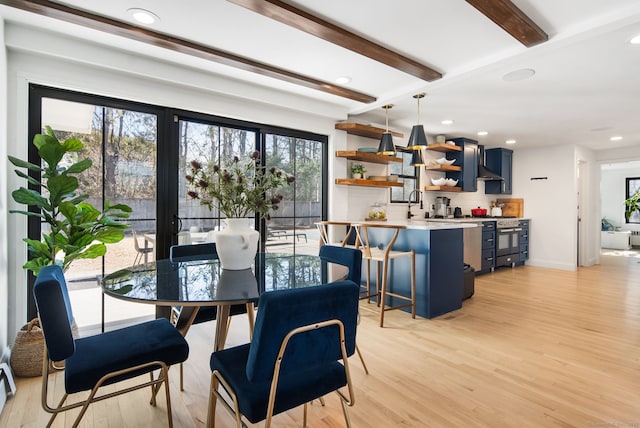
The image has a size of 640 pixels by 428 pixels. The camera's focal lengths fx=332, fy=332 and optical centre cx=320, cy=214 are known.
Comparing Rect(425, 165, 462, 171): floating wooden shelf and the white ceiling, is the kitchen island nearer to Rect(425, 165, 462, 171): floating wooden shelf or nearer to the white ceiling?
the white ceiling

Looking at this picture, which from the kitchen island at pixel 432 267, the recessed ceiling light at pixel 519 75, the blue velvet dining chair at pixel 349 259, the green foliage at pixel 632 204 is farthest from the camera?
the green foliage at pixel 632 204

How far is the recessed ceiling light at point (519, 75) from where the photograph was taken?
120 inches

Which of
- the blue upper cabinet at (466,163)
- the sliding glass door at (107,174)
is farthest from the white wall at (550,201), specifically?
the sliding glass door at (107,174)

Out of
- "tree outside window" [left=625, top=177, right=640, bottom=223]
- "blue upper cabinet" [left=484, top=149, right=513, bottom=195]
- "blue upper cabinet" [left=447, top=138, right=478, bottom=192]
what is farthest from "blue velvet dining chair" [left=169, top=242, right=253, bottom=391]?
"tree outside window" [left=625, top=177, right=640, bottom=223]

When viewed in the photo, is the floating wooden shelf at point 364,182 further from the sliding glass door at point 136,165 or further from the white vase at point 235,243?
Answer: the white vase at point 235,243

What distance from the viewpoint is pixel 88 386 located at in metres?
1.35

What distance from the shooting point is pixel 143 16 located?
2268 millimetres

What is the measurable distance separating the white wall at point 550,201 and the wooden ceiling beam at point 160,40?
523 centimetres

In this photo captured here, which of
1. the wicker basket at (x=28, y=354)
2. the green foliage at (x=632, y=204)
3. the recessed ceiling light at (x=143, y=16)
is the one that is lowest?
the wicker basket at (x=28, y=354)

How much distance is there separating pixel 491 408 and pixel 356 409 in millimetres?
762

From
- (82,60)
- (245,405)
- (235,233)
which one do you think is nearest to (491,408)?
(245,405)

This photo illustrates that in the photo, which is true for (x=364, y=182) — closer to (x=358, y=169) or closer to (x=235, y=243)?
(x=358, y=169)

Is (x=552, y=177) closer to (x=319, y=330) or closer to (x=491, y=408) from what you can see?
(x=491, y=408)

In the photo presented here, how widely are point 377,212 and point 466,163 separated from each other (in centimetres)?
229
